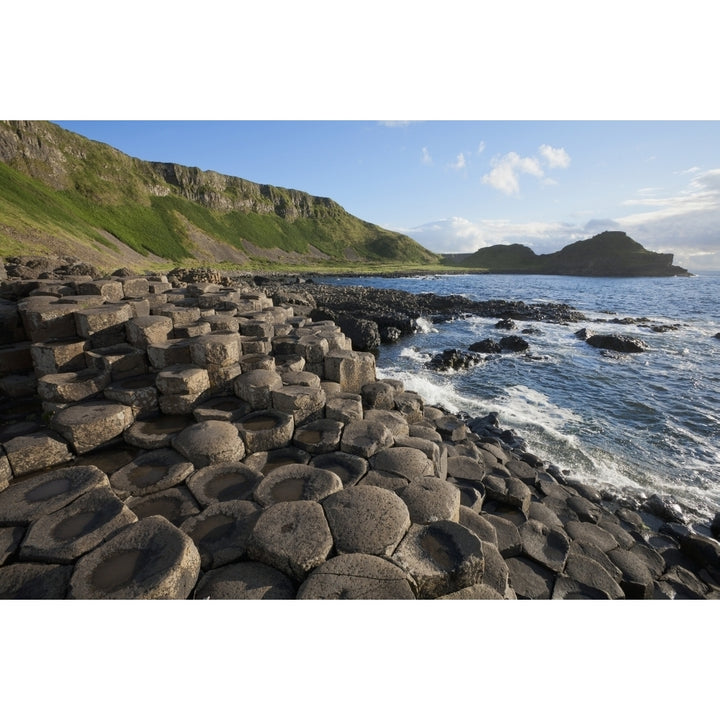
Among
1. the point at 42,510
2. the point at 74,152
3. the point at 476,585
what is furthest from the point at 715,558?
the point at 74,152

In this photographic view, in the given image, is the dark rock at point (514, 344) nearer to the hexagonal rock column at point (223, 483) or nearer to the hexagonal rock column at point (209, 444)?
the hexagonal rock column at point (209, 444)

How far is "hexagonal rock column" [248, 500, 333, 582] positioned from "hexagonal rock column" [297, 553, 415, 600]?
0.44 ft

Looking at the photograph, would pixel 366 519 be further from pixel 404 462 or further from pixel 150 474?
pixel 150 474

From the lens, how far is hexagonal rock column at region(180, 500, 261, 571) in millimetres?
3369

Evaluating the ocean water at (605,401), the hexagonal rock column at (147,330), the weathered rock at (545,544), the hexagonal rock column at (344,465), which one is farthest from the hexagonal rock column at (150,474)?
the ocean water at (605,401)

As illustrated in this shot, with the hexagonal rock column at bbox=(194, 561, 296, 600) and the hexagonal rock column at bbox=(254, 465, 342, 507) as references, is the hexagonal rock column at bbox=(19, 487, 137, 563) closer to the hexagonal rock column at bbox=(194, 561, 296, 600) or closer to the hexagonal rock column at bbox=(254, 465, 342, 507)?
the hexagonal rock column at bbox=(194, 561, 296, 600)

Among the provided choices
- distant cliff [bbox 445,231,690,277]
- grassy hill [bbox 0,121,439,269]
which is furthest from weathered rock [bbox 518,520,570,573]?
distant cliff [bbox 445,231,690,277]

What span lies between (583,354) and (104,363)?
21863 millimetres

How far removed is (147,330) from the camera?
6.20m

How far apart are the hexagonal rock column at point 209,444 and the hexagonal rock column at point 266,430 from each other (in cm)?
15

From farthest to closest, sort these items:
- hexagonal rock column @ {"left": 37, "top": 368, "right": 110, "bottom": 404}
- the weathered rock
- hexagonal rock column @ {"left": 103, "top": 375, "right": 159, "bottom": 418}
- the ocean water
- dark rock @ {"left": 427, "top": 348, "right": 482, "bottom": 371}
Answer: dark rock @ {"left": 427, "top": 348, "right": 482, "bottom": 371}, the ocean water, hexagonal rock column @ {"left": 103, "top": 375, "right": 159, "bottom": 418}, hexagonal rock column @ {"left": 37, "top": 368, "right": 110, "bottom": 404}, the weathered rock

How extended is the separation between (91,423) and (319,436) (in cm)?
313

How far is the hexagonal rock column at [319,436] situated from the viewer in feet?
17.1

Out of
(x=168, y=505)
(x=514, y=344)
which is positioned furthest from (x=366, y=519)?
(x=514, y=344)
